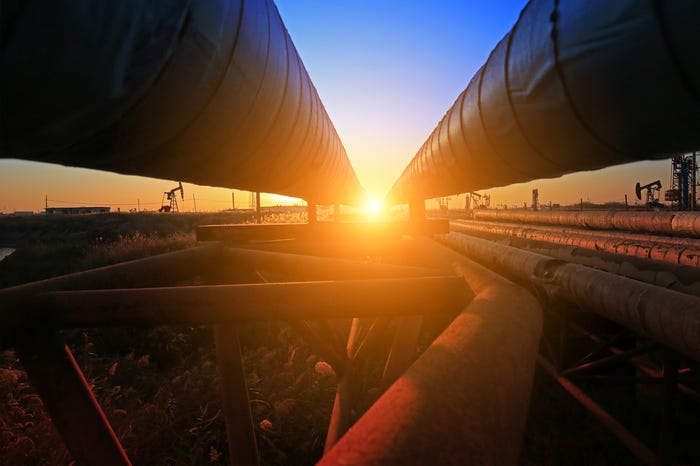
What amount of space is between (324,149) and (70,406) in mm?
2190

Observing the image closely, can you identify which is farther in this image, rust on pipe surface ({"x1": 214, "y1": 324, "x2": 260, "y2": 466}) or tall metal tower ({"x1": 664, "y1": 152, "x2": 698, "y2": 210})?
tall metal tower ({"x1": 664, "y1": 152, "x2": 698, "y2": 210})

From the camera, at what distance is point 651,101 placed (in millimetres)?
785

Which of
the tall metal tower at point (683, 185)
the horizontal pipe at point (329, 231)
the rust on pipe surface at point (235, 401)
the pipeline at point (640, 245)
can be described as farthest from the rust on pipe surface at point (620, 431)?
the tall metal tower at point (683, 185)

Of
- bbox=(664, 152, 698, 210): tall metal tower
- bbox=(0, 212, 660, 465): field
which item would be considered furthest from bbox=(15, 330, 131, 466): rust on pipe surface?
bbox=(664, 152, 698, 210): tall metal tower

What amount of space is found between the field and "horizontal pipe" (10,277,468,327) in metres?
2.37

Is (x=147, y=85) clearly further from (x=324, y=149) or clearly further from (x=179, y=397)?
(x=179, y=397)

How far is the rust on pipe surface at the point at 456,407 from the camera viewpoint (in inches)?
18.9

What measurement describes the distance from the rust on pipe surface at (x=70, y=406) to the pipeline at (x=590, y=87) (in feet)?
7.46

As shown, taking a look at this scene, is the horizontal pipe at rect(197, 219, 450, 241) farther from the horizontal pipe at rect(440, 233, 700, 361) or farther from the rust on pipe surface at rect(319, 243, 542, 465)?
the rust on pipe surface at rect(319, 243, 542, 465)

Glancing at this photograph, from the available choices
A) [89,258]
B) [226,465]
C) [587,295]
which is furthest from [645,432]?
[89,258]

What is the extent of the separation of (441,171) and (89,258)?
11.0 metres

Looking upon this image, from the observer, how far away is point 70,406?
4.52 feet

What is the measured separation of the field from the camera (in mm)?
2936

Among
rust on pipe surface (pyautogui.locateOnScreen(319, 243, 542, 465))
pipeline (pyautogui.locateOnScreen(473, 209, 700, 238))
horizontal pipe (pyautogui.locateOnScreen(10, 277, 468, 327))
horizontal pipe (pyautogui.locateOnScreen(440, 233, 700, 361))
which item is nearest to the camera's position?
rust on pipe surface (pyautogui.locateOnScreen(319, 243, 542, 465))
